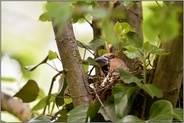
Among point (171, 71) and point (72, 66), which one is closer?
point (171, 71)

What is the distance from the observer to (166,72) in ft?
2.23

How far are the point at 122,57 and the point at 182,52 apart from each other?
0.44 metres

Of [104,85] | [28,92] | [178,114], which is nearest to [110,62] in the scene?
[104,85]

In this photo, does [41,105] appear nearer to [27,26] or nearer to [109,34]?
[109,34]

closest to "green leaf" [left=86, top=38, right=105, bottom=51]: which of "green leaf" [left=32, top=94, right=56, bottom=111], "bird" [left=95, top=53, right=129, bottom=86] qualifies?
"bird" [left=95, top=53, right=129, bottom=86]

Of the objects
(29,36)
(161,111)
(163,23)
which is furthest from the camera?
(29,36)

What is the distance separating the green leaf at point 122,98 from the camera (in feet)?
2.30

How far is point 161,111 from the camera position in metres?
0.66

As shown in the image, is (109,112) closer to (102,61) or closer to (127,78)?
(127,78)

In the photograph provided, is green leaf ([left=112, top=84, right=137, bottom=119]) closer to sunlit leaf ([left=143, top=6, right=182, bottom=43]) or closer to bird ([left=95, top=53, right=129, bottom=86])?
bird ([left=95, top=53, right=129, bottom=86])

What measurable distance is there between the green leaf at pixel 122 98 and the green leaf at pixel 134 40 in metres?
0.12

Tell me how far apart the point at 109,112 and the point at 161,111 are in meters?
0.11

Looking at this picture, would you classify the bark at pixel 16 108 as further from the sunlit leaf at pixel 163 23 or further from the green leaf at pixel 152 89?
the sunlit leaf at pixel 163 23

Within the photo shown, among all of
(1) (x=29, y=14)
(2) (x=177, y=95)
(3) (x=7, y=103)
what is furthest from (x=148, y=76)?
(1) (x=29, y=14)
